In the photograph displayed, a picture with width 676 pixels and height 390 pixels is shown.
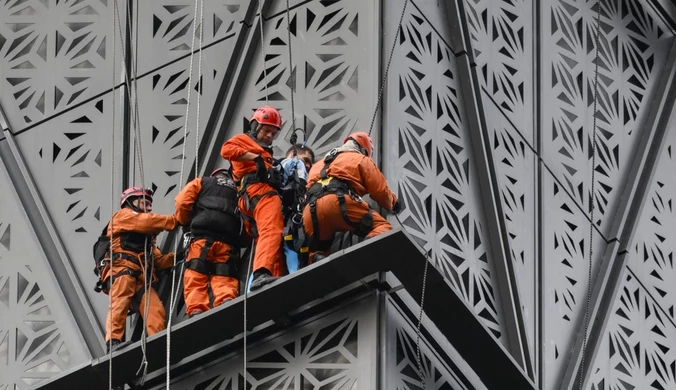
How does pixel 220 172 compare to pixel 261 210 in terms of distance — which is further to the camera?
pixel 220 172

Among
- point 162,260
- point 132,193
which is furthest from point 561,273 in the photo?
point 132,193

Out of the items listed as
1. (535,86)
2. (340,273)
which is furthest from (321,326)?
(535,86)

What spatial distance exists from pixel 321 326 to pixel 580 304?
16.6 feet

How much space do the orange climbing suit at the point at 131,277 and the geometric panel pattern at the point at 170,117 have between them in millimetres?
971

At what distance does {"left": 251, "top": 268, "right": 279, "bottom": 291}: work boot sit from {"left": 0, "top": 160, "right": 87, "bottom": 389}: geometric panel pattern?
286 centimetres

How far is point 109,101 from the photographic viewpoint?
96.4 ft

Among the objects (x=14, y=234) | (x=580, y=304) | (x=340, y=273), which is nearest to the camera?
(x=340, y=273)

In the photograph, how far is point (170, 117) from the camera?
1143 inches

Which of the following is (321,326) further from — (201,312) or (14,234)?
(14,234)

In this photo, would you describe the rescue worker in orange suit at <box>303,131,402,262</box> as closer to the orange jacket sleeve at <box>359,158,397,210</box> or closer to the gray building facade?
the orange jacket sleeve at <box>359,158,397,210</box>

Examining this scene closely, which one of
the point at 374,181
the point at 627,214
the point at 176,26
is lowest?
the point at 374,181

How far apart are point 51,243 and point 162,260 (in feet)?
5.39

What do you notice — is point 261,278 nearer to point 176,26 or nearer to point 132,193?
point 132,193

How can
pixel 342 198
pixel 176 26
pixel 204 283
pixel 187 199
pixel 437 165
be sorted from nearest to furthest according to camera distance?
pixel 342 198
pixel 204 283
pixel 187 199
pixel 437 165
pixel 176 26
